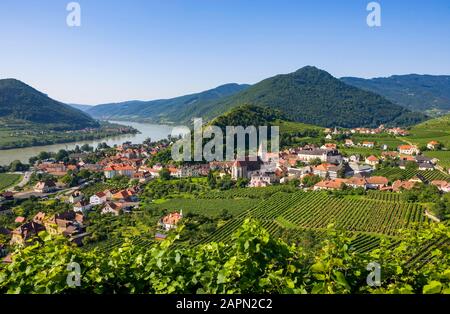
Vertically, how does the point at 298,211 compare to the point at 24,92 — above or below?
below

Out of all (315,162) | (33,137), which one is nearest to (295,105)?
(33,137)

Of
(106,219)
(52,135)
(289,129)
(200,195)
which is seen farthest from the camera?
(52,135)

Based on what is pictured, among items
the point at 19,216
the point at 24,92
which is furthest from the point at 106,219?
the point at 24,92

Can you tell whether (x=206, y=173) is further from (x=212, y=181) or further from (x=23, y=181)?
(x=23, y=181)

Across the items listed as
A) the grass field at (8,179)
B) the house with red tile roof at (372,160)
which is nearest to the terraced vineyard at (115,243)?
the grass field at (8,179)

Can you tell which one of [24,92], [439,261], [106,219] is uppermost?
[24,92]

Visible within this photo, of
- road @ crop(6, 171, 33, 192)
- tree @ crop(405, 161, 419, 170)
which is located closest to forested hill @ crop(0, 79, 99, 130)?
road @ crop(6, 171, 33, 192)
